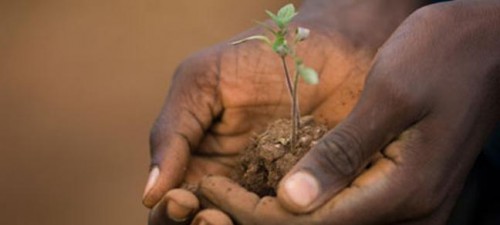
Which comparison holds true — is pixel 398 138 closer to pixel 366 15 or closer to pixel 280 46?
pixel 280 46

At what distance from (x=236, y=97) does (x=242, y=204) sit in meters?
0.25

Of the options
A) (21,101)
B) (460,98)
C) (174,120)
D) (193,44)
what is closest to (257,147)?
(174,120)

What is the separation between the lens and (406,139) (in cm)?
82

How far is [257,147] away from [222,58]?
0.56 ft

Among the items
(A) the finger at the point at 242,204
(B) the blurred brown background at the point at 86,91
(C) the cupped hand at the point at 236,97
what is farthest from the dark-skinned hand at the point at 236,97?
(B) the blurred brown background at the point at 86,91

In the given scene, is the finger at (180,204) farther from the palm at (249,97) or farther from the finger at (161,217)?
the palm at (249,97)

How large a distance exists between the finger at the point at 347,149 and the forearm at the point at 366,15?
1.12 ft

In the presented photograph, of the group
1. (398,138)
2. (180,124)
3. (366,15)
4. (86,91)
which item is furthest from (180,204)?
(86,91)

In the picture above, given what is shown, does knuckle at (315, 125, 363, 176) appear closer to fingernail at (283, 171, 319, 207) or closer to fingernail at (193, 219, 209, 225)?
fingernail at (283, 171, 319, 207)

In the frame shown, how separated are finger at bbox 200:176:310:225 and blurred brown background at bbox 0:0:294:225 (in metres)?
0.80

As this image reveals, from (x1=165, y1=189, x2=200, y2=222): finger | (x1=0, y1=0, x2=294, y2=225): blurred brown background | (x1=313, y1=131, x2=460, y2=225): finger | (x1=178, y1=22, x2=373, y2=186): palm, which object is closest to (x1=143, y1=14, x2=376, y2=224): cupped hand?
(x1=178, y1=22, x2=373, y2=186): palm

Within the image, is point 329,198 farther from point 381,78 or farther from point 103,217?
point 103,217

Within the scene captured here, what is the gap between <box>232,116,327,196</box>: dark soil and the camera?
35.3 inches

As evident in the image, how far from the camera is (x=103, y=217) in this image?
65.9 inches
